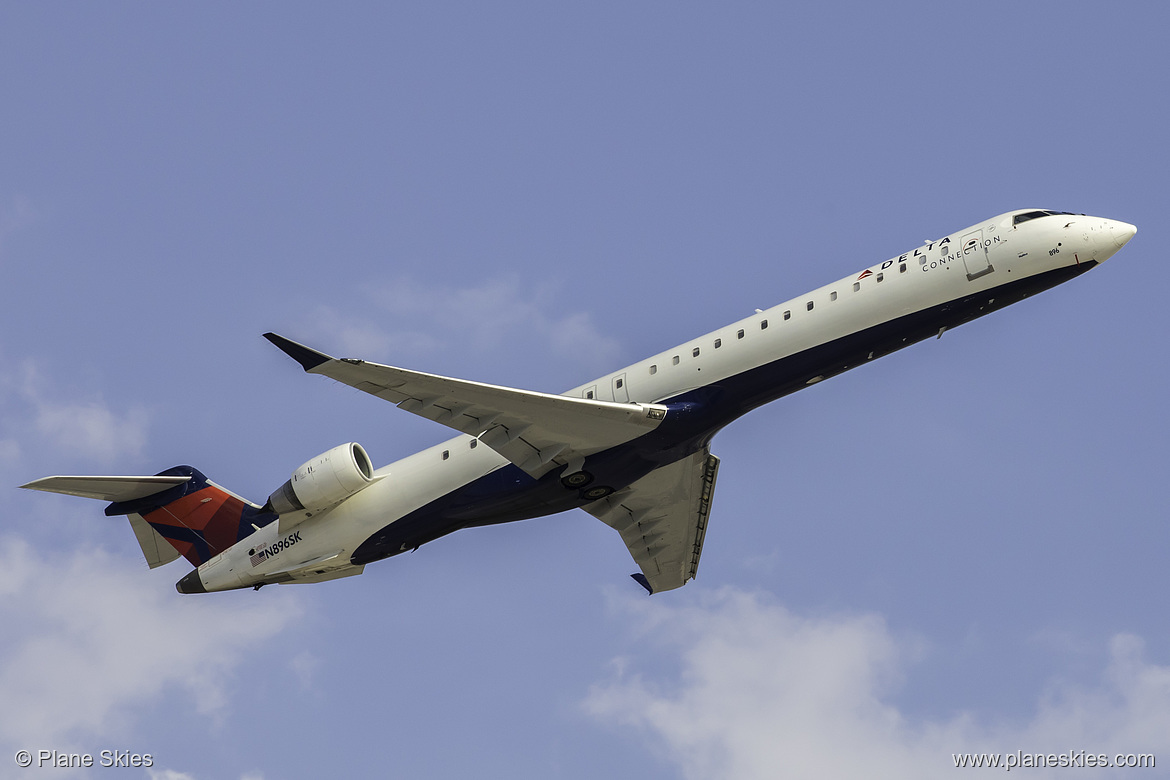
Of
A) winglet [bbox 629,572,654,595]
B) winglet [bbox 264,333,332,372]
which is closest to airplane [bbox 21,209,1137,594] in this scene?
winglet [bbox 264,333,332,372]

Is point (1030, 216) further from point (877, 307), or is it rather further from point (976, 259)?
point (877, 307)

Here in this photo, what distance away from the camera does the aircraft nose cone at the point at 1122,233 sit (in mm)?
24750

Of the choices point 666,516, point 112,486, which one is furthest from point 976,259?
point 112,486

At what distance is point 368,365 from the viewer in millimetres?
24094

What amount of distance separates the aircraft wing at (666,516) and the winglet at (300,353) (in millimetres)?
8980

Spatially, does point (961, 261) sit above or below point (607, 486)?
above

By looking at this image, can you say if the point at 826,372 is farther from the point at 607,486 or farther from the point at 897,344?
the point at 607,486

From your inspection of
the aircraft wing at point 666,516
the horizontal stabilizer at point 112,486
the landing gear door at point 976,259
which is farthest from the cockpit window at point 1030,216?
the horizontal stabilizer at point 112,486

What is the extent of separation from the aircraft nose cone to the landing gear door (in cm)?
245

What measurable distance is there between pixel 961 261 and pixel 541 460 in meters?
9.69

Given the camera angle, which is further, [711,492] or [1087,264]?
[711,492]

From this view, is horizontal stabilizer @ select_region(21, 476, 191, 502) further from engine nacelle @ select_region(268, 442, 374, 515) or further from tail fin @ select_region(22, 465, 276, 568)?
engine nacelle @ select_region(268, 442, 374, 515)

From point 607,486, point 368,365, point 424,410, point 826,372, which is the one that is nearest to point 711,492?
point 607,486

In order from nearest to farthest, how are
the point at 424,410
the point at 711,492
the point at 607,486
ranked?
1. the point at 424,410
2. the point at 607,486
3. the point at 711,492
